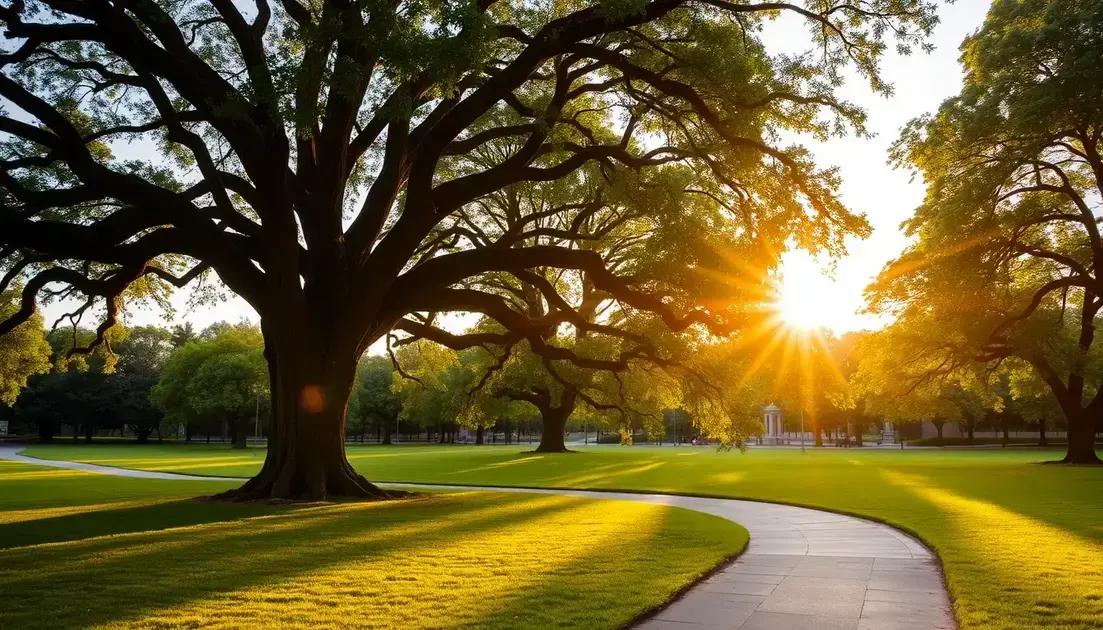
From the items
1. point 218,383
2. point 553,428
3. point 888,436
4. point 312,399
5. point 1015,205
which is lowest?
point 888,436

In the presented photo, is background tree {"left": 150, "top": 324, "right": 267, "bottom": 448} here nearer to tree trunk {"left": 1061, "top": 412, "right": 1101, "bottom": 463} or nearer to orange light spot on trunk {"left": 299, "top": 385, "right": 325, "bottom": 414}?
orange light spot on trunk {"left": 299, "top": 385, "right": 325, "bottom": 414}

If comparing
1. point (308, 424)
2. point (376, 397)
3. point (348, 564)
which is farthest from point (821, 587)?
point (376, 397)

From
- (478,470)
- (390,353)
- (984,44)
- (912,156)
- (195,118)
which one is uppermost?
(984,44)

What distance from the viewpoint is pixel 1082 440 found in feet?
116

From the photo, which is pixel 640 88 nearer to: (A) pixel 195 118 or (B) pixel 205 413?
(A) pixel 195 118

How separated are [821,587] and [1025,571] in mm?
2636

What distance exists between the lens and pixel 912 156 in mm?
26375

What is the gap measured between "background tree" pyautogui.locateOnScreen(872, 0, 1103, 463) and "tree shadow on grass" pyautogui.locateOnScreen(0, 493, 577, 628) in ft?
61.0

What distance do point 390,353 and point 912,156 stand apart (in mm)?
19873

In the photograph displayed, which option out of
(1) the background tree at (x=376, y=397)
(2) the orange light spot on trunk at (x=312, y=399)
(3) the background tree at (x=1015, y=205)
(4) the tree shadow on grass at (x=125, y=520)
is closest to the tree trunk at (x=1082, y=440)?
(3) the background tree at (x=1015, y=205)

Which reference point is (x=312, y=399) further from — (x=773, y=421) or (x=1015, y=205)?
(x=773, y=421)

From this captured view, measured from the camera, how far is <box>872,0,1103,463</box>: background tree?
23.4 meters

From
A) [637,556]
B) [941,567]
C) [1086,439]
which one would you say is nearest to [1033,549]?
[941,567]

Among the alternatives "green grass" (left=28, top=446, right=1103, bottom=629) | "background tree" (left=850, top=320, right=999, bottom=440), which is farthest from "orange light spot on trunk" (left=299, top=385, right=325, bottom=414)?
"background tree" (left=850, top=320, right=999, bottom=440)
